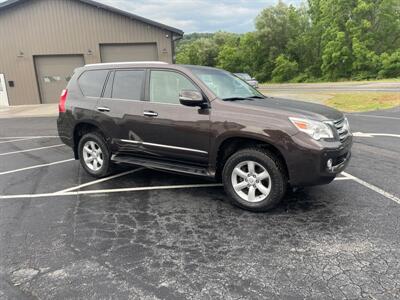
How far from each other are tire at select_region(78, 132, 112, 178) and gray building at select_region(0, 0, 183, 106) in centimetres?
1391

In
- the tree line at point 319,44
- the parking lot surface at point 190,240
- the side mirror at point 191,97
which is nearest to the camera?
the parking lot surface at point 190,240

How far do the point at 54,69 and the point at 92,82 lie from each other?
1533 cm

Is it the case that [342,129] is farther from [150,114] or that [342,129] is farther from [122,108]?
[122,108]

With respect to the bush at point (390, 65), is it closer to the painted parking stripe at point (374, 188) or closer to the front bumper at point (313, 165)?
the painted parking stripe at point (374, 188)

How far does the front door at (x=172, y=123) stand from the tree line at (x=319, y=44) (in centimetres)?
3988

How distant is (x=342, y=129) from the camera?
404cm

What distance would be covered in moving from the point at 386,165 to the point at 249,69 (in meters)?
51.7

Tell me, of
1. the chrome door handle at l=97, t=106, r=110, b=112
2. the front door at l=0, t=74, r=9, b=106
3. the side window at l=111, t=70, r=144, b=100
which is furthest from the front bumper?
the front door at l=0, t=74, r=9, b=106

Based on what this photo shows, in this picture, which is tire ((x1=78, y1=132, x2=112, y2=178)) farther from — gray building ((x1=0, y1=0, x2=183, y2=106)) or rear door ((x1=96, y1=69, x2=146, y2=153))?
gray building ((x1=0, y1=0, x2=183, y2=106))

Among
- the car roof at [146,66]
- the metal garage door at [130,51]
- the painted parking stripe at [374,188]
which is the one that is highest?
the metal garage door at [130,51]

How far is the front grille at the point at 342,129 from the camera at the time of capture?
3.91 metres

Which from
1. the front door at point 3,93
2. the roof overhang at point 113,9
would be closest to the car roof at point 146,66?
the roof overhang at point 113,9

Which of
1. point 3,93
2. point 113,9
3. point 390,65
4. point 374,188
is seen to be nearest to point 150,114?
point 374,188

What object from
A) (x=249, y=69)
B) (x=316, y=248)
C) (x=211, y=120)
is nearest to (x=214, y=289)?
(x=316, y=248)
